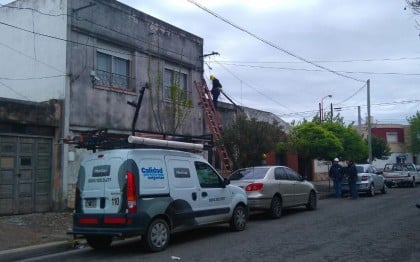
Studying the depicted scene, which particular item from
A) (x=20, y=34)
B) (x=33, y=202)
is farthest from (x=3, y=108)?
(x=20, y=34)

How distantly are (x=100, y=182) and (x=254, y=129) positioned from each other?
9.42 meters

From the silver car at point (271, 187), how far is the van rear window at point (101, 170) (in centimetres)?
560

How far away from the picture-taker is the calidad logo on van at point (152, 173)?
9.95 meters

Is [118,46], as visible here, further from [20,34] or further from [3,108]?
[3,108]

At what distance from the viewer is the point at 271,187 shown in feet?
49.0

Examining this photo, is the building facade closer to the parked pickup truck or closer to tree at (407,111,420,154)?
the parked pickup truck

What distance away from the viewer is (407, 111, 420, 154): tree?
58.3 m

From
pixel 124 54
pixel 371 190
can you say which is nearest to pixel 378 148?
pixel 371 190

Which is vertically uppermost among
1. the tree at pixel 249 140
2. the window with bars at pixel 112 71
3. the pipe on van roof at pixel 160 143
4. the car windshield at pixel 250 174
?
the window with bars at pixel 112 71

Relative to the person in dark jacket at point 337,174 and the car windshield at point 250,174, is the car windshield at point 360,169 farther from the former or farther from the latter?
Answer: the car windshield at point 250,174

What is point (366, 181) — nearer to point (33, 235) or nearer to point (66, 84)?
point (66, 84)

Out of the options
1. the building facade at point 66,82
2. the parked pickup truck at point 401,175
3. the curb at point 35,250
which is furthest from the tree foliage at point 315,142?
the curb at point 35,250

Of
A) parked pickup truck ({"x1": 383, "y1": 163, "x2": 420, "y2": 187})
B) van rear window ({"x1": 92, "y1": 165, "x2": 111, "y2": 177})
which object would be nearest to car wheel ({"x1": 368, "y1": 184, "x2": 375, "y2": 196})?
parked pickup truck ({"x1": 383, "y1": 163, "x2": 420, "y2": 187})

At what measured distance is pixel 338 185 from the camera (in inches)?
896
